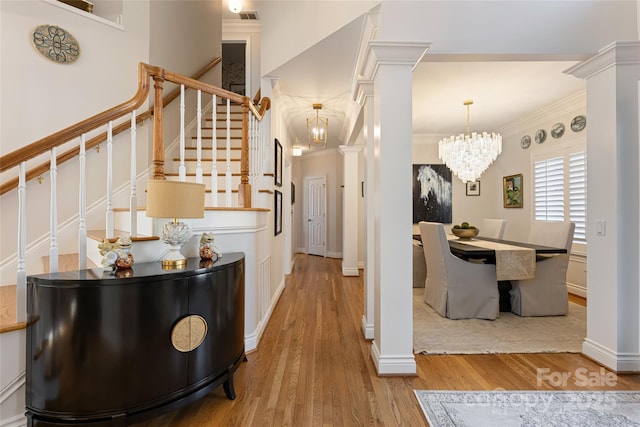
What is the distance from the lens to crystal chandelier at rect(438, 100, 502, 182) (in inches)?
160

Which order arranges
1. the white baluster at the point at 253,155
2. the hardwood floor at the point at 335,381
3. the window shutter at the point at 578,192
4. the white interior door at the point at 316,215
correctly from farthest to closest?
1. the white interior door at the point at 316,215
2. the window shutter at the point at 578,192
3. the white baluster at the point at 253,155
4. the hardwood floor at the point at 335,381

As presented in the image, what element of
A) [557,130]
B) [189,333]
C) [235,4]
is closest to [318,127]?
[235,4]

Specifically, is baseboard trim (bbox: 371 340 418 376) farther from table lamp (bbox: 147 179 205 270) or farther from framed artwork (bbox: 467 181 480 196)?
framed artwork (bbox: 467 181 480 196)

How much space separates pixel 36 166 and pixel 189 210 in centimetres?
197

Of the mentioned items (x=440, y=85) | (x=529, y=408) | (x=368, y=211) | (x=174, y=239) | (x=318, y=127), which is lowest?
(x=529, y=408)

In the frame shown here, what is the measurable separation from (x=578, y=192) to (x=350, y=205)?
3.27m

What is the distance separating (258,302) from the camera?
2727mm

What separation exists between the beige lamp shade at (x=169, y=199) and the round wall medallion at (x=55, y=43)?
2.30 m

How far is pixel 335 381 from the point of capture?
2.05m

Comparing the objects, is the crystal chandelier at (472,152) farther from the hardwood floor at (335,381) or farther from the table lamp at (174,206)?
the table lamp at (174,206)

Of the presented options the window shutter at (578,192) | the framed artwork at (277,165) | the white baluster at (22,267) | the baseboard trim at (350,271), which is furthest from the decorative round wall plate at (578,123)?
the white baluster at (22,267)

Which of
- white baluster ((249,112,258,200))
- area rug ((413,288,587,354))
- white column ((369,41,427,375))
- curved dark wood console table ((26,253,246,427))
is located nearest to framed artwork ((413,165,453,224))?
area rug ((413,288,587,354))

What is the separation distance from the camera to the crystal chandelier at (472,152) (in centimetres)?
406

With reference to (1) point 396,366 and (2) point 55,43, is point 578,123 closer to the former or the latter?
(1) point 396,366
